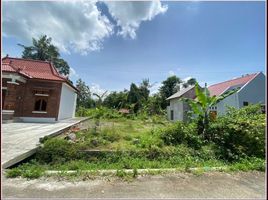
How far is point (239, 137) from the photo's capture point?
7.29 metres

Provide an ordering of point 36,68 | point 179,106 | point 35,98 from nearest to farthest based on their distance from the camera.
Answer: point 35,98 < point 36,68 < point 179,106

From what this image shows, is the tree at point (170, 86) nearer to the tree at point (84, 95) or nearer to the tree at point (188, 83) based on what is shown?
the tree at point (188, 83)

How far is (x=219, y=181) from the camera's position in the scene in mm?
4699

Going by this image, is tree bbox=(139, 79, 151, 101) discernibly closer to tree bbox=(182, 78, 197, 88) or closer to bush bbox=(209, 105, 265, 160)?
tree bbox=(182, 78, 197, 88)

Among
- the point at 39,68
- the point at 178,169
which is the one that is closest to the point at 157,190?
the point at 178,169

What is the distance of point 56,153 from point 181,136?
4.93 meters

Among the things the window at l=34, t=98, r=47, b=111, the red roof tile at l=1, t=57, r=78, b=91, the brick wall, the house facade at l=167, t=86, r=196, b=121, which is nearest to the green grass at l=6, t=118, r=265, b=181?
the brick wall

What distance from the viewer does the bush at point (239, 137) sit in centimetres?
671

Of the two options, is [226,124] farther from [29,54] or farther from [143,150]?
[29,54]

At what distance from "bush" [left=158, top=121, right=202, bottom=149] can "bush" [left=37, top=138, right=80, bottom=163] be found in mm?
3737

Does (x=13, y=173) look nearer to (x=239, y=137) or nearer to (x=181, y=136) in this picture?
(x=181, y=136)

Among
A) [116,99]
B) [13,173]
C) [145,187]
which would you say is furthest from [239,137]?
[116,99]

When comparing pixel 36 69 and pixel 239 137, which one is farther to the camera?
pixel 36 69

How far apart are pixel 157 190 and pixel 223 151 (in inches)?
166
